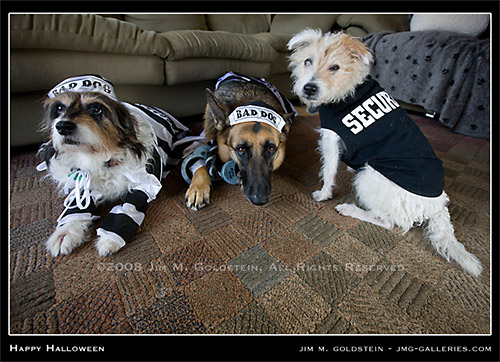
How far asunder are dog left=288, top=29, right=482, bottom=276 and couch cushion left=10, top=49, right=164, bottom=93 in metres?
1.36

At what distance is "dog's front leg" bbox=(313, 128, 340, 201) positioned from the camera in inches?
53.5

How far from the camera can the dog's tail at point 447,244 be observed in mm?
926

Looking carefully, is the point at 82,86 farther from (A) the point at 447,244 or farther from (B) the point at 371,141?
(A) the point at 447,244

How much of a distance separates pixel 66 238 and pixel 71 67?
4.53ft

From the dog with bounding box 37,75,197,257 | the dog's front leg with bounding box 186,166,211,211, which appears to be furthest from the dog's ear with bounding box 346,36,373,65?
the dog with bounding box 37,75,197,257

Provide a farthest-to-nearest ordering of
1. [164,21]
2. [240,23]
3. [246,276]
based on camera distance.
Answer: [240,23], [164,21], [246,276]

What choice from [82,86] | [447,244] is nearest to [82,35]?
[82,86]

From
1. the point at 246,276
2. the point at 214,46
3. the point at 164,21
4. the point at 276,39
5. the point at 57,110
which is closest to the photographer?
the point at 246,276

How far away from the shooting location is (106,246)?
0.97 metres

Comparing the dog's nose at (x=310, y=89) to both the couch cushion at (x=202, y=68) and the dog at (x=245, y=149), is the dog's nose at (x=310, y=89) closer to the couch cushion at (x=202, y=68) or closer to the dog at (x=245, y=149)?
the dog at (x=245, y=149)

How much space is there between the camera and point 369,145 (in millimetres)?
1194

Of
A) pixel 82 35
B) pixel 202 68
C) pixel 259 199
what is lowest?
pixel 259 199
